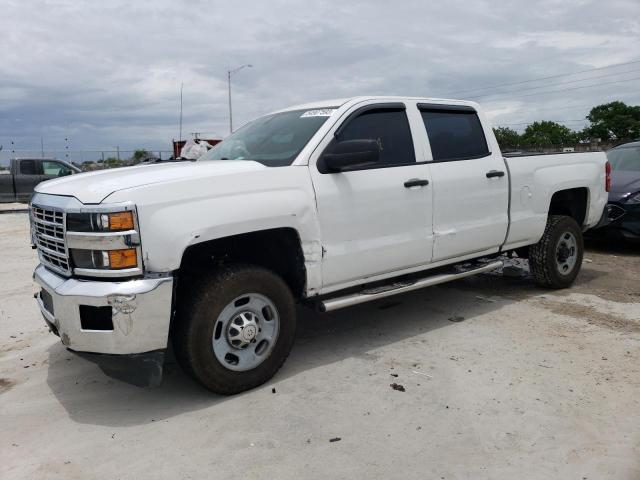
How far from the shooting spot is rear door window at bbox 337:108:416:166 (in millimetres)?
4539

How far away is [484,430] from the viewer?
3291 millimetres

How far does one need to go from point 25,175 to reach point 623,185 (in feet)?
53.4

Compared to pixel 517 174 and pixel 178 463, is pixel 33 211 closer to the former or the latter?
pixel 178 463

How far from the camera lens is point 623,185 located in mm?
8391

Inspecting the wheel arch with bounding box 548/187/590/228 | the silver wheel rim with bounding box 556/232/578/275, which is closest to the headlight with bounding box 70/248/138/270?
the silver wheel rim with bounding box 556/232/578/275

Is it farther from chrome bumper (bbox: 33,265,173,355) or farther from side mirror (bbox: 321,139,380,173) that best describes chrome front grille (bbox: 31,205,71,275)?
side mirror (bbox: 321,139,380,173)

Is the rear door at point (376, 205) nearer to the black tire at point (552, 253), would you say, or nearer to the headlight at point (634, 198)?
the black tire at point (552, 253)

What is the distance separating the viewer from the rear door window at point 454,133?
502 centimetres

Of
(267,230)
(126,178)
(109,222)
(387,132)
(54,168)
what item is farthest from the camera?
(54,168)

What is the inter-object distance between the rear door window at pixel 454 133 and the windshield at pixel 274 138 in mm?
1028

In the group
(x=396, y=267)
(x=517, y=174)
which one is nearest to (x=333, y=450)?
(x=396, y=267)

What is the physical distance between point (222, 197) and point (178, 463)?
1558 millimetres

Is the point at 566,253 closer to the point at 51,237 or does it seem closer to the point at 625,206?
the point at 625,206

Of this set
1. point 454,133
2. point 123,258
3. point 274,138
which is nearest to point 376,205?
point 274,138
